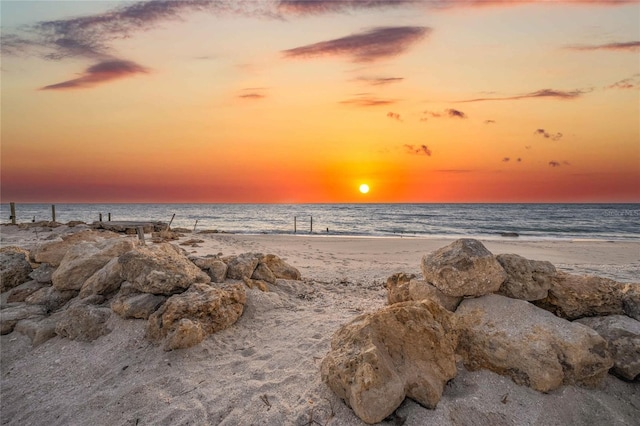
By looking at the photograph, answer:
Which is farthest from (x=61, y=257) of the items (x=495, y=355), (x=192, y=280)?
(x=495, y=355)

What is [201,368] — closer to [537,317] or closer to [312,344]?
[312,344]

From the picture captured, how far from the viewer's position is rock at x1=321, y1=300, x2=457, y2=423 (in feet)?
11.5

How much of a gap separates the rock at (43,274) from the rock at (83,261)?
48 centimetres

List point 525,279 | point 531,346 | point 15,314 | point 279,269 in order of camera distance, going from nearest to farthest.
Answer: point 531,346 < point 525,279 < point 15,314 < point 279,269

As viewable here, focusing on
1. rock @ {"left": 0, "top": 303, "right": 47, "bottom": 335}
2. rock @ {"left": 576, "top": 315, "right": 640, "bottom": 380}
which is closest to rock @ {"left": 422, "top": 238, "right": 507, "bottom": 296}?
rock @ {"left": 576, "top": 315, "right": 640, "bottom": 380}

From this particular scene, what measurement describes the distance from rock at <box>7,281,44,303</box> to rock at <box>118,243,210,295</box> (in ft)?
8.36

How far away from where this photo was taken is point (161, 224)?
101 feet

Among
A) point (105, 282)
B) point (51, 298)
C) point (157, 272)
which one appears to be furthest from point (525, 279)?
point (51, 298)

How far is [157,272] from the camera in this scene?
6.02 m

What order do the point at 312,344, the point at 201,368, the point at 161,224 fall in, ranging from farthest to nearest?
the point at 161,224
the point at 312,344
the point at 201,368

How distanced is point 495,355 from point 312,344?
2.40 m

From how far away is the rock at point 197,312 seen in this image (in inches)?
209

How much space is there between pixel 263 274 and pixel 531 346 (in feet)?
17.1

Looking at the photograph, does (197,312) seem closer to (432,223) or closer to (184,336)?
(184,336)
